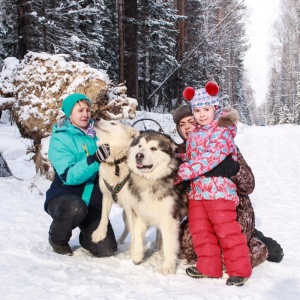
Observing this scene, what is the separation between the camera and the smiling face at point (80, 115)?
321 cm

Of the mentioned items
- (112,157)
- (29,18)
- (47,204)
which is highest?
(29,18)

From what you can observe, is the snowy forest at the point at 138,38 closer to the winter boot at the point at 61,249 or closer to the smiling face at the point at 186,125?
the smiling face at the point at 186,125

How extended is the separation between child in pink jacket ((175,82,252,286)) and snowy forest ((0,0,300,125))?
6521 millimetres

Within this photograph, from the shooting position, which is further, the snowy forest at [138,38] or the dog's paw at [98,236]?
the snowy forest at [138,38]

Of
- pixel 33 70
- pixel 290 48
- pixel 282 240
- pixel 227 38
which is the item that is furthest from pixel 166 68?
pixel 290 48

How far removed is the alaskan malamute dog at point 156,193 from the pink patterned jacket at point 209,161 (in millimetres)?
123

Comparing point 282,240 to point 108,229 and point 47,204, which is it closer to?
point 108,229

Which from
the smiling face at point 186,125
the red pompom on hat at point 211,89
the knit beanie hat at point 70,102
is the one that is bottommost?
the smiling face at point 186,125

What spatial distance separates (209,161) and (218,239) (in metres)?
0.68

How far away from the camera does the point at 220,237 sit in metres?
2.65

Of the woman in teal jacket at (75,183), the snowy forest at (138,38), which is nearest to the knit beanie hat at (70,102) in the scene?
the woman in teal jacket at (75,183)

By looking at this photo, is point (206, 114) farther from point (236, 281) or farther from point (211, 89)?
point (236, 281)

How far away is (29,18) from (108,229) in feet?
29.5

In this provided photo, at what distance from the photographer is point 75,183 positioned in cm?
304
